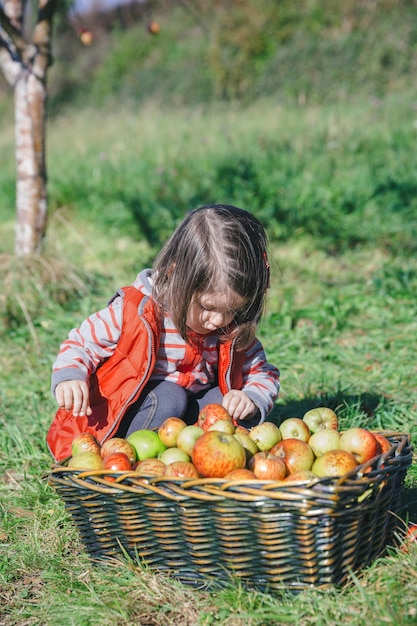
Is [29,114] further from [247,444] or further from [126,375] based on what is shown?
[247,444]

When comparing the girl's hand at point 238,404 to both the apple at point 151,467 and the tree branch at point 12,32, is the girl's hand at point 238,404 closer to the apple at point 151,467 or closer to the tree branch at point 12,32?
the apple at point 151,467

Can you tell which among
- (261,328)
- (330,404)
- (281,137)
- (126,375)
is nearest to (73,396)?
(126,375)

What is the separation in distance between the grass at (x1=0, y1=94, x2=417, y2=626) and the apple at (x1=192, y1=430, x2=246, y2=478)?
347 millimetres

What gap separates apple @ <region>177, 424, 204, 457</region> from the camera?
2.26 m

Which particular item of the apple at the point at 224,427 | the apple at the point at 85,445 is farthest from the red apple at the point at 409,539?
the apple at the point at 85,445

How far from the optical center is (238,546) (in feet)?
6.39

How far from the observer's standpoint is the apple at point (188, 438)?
226 cm

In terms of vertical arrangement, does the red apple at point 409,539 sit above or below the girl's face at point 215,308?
below

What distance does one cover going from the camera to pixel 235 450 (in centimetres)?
207

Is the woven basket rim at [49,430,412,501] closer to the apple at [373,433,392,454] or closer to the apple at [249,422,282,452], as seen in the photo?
the apple at [373,433,392,454]

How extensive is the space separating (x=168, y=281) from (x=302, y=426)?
2.31ft

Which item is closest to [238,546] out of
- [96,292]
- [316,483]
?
[316,483]

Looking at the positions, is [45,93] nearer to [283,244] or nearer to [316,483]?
[283,244]

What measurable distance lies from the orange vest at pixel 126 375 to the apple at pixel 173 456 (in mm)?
388
